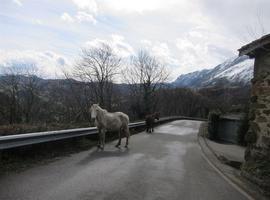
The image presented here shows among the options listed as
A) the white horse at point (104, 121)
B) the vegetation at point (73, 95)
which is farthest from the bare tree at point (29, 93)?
the white horse at point (104, 121)

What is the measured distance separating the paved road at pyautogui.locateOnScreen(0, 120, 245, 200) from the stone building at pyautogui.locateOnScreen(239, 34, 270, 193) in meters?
1.23

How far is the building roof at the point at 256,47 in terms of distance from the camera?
1010 cm

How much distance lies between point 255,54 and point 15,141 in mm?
8394

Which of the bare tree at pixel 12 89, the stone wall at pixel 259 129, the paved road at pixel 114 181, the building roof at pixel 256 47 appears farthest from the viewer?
the bare tree at pixel 12 89

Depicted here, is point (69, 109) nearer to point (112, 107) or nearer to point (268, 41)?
point (112, 107)

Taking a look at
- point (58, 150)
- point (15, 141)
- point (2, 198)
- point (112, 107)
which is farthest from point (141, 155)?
point (112, 107)

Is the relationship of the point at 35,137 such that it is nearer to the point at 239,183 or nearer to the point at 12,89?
the point at 239,183

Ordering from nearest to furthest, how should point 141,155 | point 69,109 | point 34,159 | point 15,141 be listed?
1. point 15,141
2. point 34,159
3. point 141,155
4. point 69,109

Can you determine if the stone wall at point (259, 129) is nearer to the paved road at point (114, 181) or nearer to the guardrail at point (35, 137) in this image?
the paved road at point (114, 181)

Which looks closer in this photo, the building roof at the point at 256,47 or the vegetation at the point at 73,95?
the building roof at the point at 256,47

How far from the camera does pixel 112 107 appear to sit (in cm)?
4762

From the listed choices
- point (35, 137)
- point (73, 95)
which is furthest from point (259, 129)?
point (73, 95)

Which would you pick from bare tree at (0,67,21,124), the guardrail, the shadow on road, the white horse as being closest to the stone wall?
the shadow on road

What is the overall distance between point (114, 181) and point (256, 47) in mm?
6576
